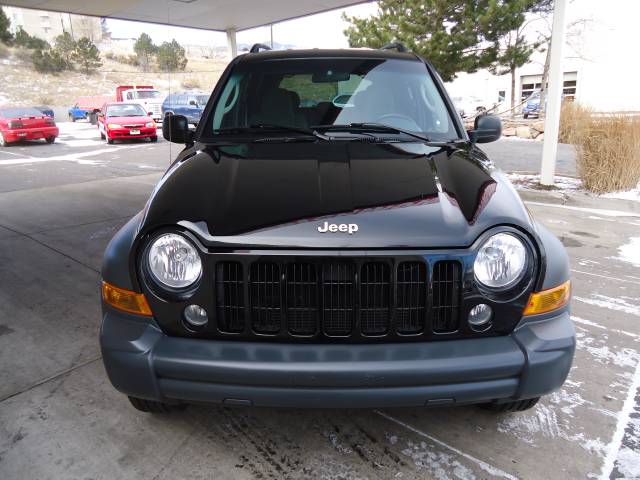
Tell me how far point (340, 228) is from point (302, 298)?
1.00 feet

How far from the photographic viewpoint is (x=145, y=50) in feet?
187

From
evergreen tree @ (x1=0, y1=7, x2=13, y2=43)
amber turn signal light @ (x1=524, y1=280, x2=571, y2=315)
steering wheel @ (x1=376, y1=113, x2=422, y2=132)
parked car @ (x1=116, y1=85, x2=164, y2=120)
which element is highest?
evergreen tree @ (x1=0, y1=7, x2=13, y2=43)

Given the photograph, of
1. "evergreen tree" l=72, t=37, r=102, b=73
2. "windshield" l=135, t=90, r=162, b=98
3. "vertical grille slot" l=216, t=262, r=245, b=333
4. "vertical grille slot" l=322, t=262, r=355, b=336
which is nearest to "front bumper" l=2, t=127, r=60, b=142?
"windshield" l=135, t=90, r=162, b=98

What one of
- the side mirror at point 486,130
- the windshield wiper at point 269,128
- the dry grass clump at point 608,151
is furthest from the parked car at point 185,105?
the side mirror at point 486,130

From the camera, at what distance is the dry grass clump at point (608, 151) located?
24.6 feet

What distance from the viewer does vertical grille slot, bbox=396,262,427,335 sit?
1.88 m

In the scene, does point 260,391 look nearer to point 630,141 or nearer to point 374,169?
point 374,169

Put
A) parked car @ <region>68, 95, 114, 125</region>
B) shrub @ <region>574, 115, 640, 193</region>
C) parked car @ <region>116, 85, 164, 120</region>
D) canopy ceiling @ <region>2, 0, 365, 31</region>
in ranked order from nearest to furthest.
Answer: shrub @ <region>574, 115, 640, 193</region>, canopy ceiling @ <region>2, 0, 365, 31</region>, parked car @ <region>116, 85, 164, 120</region>, parked car @ <region>68, 95, 114, 125</region>

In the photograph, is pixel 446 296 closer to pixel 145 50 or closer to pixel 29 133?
pixel 29 133

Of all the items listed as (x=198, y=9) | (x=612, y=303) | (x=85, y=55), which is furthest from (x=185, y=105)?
(x=85, y=55)

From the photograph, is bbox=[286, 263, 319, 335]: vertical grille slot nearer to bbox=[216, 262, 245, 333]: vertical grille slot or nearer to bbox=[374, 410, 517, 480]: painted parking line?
bbox=[216, 262, 245, 333]: vertical grille slot

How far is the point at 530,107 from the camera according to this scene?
26422mm

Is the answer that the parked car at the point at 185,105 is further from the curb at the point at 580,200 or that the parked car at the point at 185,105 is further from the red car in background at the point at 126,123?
the curb at the point at 580,200

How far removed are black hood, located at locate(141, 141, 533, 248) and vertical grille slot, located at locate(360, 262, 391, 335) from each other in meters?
0.10
